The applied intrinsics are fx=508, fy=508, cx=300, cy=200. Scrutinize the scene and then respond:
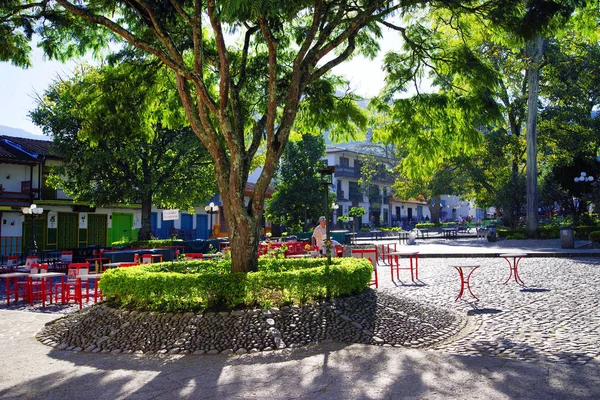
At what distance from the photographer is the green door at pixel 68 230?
97.3 ft

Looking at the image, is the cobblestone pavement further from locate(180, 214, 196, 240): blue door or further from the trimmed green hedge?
locate(180, 214, 196, 240): blue door

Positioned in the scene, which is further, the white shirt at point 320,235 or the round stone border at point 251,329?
the white shirt at point 320,235

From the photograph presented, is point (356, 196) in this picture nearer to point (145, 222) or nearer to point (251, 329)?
point (145, 222)

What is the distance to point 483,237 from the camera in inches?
1355

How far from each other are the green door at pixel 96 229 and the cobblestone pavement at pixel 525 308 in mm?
22138

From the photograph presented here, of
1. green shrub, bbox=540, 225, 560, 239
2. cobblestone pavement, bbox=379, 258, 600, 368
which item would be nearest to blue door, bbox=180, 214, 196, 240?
green shrub, bbox=540, 225, 560, 239

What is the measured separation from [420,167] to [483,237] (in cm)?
2462

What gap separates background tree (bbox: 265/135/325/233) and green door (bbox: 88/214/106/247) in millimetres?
10480

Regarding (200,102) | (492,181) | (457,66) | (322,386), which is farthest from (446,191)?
(322,386)

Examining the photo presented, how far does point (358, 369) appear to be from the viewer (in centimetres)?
538

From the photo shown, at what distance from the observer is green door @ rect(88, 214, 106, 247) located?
31438 millimetres

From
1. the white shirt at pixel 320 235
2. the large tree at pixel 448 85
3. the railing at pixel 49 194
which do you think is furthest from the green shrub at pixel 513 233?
the railing at pixel 49 194

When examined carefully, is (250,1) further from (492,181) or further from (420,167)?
(492,181)

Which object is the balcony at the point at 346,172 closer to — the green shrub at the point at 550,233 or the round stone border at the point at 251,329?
the green shrub at the point at 550,233
